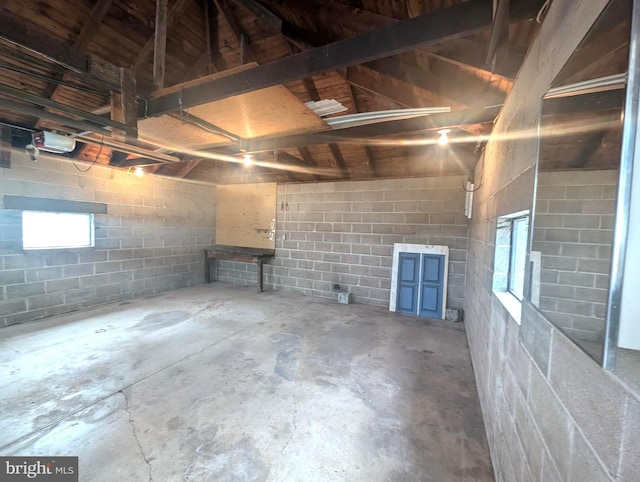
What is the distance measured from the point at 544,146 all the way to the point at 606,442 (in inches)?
40.1

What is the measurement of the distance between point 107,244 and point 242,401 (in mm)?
4043

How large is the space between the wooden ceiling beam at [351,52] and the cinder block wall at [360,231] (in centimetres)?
329

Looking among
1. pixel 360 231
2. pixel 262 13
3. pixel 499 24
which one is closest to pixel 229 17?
pixel 262 13

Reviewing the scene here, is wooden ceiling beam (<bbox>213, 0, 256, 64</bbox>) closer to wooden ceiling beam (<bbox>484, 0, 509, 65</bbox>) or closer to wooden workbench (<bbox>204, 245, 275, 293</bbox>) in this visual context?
wooden ceiling beam (<bbox>484, 0, 509, 65</bbox>)

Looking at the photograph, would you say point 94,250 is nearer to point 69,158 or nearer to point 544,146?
point 69,158

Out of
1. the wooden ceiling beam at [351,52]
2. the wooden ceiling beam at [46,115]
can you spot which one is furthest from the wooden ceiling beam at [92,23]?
the wooden ceiling beam at [351,52]

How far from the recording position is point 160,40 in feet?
7.08

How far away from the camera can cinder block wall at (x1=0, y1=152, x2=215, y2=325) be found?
3.56m

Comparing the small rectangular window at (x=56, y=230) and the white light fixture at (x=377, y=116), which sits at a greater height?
the white light fixture at (x=377, y=116)

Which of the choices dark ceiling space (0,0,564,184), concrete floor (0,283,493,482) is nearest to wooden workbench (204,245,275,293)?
concrete floor (0,283,493,482)

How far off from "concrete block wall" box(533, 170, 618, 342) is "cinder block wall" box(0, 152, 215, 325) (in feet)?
18.1

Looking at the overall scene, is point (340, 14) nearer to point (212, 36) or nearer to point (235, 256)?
point (212, 36)

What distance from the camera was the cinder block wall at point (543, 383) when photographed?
1.93ft

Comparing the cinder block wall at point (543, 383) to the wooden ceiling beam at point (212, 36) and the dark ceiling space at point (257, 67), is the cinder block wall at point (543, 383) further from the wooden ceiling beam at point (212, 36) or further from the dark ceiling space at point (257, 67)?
the wooden ceiling beam at point (212, 36)
